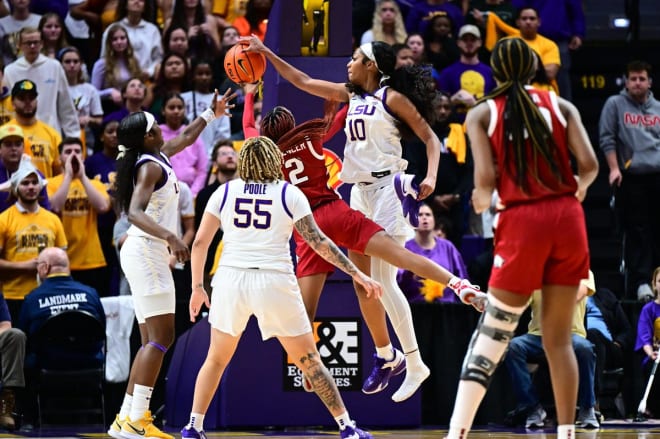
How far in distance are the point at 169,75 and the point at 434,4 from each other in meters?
3.70

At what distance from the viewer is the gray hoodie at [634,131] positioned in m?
13.3

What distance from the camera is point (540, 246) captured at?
244 inches

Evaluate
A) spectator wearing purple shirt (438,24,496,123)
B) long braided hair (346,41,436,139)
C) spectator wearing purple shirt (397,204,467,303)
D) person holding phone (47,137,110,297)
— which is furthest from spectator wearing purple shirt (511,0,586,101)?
long braided hair (346,41,436,139)

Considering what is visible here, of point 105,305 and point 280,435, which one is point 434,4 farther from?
point 280,435

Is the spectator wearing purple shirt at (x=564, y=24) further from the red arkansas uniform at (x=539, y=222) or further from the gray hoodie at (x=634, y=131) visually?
the red arkansas uniform at (x=539, y=222)

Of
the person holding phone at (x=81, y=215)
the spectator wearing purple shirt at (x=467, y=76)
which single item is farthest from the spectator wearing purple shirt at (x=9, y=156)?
the spectator wearing purple shirt at (x=467, y=76)

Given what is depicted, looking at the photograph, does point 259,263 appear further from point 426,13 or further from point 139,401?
point 426,13

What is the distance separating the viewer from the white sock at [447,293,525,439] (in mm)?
6277

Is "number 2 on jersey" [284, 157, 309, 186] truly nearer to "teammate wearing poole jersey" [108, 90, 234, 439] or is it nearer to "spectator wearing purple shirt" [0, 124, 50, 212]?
"teammate wearing poole jersey" [108, 90, 234, 439]

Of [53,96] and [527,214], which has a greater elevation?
[53,96]

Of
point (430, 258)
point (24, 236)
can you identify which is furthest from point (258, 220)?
point (24, 236)

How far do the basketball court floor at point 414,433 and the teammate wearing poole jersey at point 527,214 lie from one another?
272 cm

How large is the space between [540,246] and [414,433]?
12.1 feet

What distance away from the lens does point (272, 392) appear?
9898 mm
